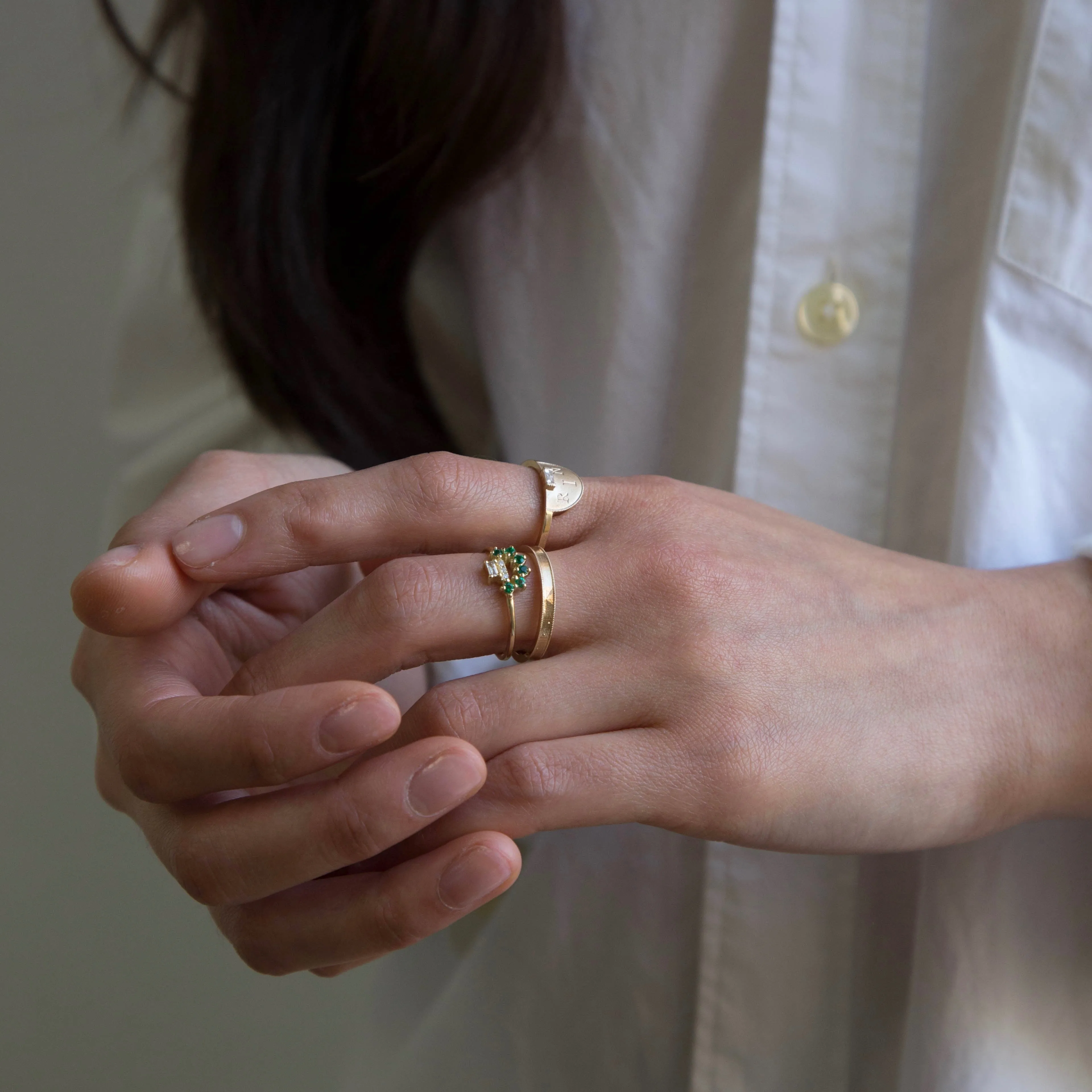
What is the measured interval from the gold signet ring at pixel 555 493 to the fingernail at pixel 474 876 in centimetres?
17

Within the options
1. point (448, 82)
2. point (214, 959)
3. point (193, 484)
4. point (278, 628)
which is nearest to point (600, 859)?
point (278, 628)

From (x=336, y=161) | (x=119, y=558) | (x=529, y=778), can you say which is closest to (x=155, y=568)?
(x=119, y=558)

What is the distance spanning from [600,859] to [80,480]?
1096mm

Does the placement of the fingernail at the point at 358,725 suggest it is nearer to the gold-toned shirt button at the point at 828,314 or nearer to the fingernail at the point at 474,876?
the fingernail at the point at 474,876

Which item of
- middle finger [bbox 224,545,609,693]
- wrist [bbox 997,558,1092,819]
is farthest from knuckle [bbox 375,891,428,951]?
wrist [bbox 997,558,1092,819]

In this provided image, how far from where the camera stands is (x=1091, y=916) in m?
0.57

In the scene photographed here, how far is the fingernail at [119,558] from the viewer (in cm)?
45

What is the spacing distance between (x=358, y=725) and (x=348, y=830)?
0.20 ft

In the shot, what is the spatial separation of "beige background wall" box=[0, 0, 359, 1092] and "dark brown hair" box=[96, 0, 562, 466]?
0.53 meters

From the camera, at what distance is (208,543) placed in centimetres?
46

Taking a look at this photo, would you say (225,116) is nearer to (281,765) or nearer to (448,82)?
(448,82)

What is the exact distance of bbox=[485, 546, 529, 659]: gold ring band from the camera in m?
0.46

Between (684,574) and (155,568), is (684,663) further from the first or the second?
(155,568)

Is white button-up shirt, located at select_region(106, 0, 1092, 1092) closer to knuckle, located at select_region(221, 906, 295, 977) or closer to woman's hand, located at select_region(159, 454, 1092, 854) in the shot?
woman's hand, located at select_region(159, 454, 1092, 854)
